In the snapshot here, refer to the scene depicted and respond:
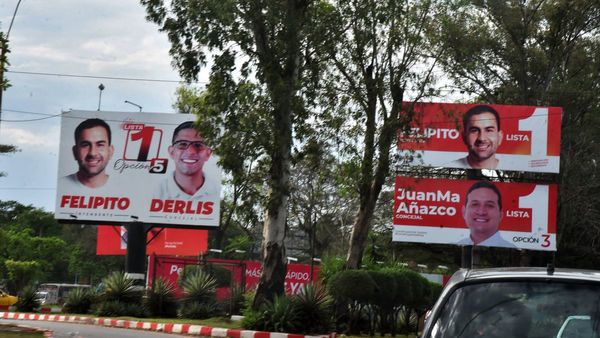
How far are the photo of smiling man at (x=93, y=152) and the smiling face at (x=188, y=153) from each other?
2.69 m

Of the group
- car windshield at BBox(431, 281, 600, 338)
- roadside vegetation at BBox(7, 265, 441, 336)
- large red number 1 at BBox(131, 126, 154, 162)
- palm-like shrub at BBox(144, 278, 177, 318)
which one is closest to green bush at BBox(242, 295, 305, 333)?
roadside vegetation at BBox(7, 265, 441, 336)

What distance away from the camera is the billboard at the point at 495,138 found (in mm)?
31797

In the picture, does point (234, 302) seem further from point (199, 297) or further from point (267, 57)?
point (267, 57)

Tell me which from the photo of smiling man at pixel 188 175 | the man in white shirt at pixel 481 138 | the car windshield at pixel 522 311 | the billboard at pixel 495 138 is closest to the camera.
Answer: the car windshield at pixel 522 311

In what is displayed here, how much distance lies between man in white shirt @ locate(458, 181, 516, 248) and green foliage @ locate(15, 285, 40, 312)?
56.4ft

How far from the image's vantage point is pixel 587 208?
39.8 m

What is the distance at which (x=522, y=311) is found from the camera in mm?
4781

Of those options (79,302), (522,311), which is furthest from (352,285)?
(522,311)

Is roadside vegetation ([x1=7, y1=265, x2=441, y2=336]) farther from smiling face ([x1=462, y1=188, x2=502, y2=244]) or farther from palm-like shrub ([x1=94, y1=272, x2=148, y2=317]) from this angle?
smiling face ([x1=462, y1=188, x2=502, y2=244])

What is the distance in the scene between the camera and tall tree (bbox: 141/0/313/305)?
65.1 ft

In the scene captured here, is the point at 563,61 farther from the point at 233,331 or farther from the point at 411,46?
the point at 233,331

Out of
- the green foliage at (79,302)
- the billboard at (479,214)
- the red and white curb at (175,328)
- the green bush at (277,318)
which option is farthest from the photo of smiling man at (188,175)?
the green bush at (277,318)

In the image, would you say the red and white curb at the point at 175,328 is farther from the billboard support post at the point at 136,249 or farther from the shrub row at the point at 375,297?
the billboard support post at the point at 136,249

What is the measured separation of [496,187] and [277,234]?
14253mm
